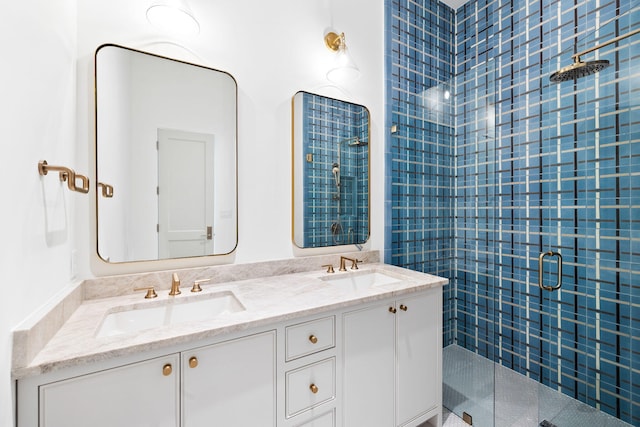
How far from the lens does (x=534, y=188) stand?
193 centimetres

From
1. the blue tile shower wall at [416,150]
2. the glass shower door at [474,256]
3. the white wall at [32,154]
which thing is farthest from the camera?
the blue tile shower wall at [416,150]

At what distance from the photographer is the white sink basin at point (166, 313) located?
1114mm

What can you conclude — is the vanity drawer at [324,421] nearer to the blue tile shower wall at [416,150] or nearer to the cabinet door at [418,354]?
the cabinet door at [418,354]

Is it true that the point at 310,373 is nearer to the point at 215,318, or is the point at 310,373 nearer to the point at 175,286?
the point at 215,318

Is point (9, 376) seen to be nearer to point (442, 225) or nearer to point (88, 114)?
point (88, 114)

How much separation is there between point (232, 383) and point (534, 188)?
2.17 meters

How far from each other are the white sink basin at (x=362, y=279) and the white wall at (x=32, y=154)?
1.20m

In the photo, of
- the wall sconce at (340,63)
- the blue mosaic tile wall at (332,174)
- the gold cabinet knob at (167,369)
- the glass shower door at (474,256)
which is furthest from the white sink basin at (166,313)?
the glass shower door at (474,256)

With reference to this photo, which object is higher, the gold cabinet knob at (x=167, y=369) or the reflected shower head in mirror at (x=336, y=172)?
the reflected shower head in mirror at (x=336, y=172)

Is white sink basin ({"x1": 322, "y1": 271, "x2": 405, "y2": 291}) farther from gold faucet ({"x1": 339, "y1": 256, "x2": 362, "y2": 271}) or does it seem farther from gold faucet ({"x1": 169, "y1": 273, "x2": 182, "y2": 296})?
gold faucet ({"x1": 169, "y1": 273, "x2": 182, "y2": 296})

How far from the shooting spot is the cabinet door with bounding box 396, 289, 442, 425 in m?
1.43

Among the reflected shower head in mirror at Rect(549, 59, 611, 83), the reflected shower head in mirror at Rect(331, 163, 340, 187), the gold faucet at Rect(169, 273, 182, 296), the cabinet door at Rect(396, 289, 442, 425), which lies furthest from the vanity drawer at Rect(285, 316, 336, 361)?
the reflected shower head in mirror at Rect(549, 59, 611, 83)

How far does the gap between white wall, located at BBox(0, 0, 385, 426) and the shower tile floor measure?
1094 millimetres

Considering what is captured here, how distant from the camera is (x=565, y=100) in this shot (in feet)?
4.95
